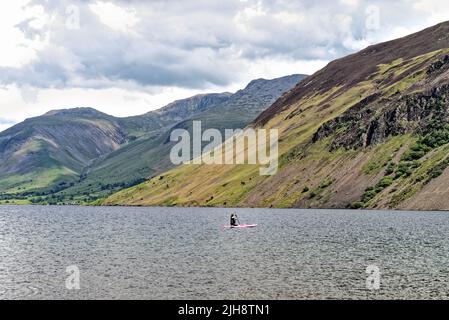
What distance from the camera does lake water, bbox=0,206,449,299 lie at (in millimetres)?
59688

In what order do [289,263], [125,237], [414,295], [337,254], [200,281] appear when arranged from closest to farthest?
[414,295] < [200,281] < [289,263] < [337,254] < [125,237]

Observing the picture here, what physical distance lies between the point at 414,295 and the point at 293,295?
12200 mm

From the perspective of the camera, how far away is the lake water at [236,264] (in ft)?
196

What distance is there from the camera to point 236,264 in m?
78.1

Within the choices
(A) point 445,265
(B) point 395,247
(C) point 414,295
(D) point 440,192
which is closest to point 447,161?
(D) point 440,192

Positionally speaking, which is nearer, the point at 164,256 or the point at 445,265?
the point at 445,265

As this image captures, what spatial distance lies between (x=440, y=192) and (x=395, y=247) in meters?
105
